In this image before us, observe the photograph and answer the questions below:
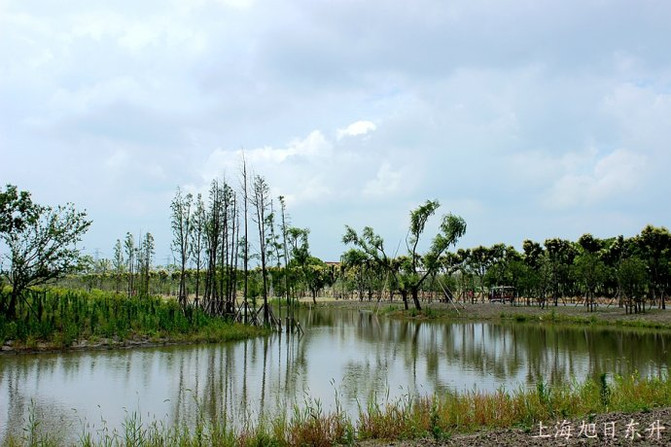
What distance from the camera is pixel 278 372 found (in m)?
13.3

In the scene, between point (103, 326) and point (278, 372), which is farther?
point (103, 326)

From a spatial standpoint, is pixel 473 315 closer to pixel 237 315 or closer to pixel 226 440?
pixel 237 315

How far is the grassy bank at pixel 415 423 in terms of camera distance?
5.94 metres

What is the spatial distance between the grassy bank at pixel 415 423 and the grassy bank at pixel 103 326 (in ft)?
28.7

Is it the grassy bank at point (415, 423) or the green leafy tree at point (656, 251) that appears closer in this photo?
the grassy bank at point (415, 423)

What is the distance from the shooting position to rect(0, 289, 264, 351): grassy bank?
15117mm

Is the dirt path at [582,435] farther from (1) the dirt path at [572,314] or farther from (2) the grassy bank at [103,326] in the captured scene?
(1) the dirt path at [572,314]

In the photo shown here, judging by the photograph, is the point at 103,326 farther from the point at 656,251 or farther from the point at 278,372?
the point at 656,251

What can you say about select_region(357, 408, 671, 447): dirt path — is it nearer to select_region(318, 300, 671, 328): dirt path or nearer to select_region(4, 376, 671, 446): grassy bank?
select_region(4, 376, 671, 446): grassy bank

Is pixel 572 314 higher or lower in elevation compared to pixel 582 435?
lower

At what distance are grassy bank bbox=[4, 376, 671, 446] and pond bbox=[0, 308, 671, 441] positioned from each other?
67 centimetres

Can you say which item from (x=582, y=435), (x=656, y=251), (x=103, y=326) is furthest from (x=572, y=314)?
(x=582, y=435)

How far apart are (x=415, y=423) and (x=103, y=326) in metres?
13.5

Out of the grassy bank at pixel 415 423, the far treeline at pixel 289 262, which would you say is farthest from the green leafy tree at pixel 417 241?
the grassy bank at pixel 415 423
